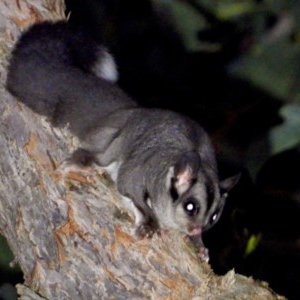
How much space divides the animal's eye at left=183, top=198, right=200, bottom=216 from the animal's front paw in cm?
18

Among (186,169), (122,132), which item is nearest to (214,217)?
(186,169)

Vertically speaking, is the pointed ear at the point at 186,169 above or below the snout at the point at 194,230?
above

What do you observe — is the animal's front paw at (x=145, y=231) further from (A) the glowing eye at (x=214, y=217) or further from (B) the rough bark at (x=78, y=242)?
(A) the glowing eye at (x=214, y=217)

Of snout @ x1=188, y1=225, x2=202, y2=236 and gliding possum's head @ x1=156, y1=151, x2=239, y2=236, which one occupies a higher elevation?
gliding possum's head @ x1=156, y1=151, x2=239, y2=236

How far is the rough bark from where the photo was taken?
5.59m

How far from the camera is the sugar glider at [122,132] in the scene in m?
5.82

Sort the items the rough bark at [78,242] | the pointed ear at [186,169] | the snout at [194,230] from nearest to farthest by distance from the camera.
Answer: the rough bark at [78,242] → the pointed ear at [186,169] → the snout at [194,230]

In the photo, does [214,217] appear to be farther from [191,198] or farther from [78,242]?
[78,242]

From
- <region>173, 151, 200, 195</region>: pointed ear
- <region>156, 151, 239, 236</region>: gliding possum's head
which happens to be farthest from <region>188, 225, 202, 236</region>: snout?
<region>173, 151, 200, 195</region>: pointed ear

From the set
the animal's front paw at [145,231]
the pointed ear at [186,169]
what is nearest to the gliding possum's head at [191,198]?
the pointed ear at [186,169]

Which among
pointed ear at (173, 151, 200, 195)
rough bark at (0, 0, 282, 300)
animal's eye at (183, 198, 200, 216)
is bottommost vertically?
rough bark at (0, 0, 282, 300)

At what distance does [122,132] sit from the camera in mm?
6121

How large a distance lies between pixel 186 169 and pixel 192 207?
0.58ft

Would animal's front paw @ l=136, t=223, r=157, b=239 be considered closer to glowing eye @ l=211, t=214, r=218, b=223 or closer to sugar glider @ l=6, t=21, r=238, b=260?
sugar glider @ l=6, t=21, r=238, b=260
